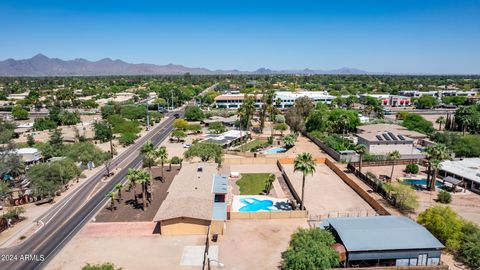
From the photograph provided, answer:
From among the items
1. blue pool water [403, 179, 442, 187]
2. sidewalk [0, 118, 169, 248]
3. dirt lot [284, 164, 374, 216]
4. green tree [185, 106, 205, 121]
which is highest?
green tree [185, 106, 205, 121]

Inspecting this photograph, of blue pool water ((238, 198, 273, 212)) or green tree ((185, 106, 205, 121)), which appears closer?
blue pool water ((238, 198, 273, 212))

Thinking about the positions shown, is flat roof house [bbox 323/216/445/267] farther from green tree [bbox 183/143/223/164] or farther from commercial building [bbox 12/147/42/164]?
commercial building [bbox 12/147/42/164]

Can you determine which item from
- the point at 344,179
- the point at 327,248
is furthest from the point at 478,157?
the point at 327,248

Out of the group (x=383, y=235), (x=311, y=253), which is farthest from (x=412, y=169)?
(x=311, y=253)

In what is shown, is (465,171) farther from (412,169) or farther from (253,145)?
(253,145)

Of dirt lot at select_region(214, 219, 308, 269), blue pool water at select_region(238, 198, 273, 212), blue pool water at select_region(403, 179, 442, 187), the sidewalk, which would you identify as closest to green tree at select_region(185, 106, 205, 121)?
the sidewalk

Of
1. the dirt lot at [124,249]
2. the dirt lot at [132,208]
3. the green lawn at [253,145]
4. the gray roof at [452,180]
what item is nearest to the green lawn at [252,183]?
the dirt lot at [132,208]

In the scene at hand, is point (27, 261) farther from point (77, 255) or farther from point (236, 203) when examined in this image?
point (236, 203)
